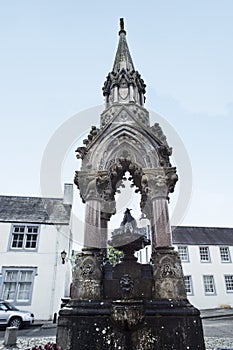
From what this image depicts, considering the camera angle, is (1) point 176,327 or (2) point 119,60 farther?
(2) point 119,60

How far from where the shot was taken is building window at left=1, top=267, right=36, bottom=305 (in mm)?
15461

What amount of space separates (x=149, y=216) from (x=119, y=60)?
6522mm

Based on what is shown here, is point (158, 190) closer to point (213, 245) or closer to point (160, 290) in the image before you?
point (160, 290)

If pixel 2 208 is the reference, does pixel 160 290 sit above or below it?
below

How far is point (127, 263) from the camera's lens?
20.2ft

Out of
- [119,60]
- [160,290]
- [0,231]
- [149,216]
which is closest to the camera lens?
[160,290]

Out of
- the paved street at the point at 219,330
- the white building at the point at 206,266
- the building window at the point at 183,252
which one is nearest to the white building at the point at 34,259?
the white building at the point at 206,266

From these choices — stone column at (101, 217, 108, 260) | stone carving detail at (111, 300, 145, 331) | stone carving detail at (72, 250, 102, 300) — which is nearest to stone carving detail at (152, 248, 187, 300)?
stone carving detail at (111, 300, 145, 331)

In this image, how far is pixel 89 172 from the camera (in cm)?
682

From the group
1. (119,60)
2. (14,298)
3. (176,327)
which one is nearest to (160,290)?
(176,327)

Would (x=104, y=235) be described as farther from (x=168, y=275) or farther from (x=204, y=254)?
(x=204, y=254)

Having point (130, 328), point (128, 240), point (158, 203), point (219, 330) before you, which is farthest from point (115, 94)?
point (219, 330)

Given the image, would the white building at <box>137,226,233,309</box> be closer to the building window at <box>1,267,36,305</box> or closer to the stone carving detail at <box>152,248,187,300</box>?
the building window at <box>1,267,36,305</box>

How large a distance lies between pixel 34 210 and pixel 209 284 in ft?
57.3
